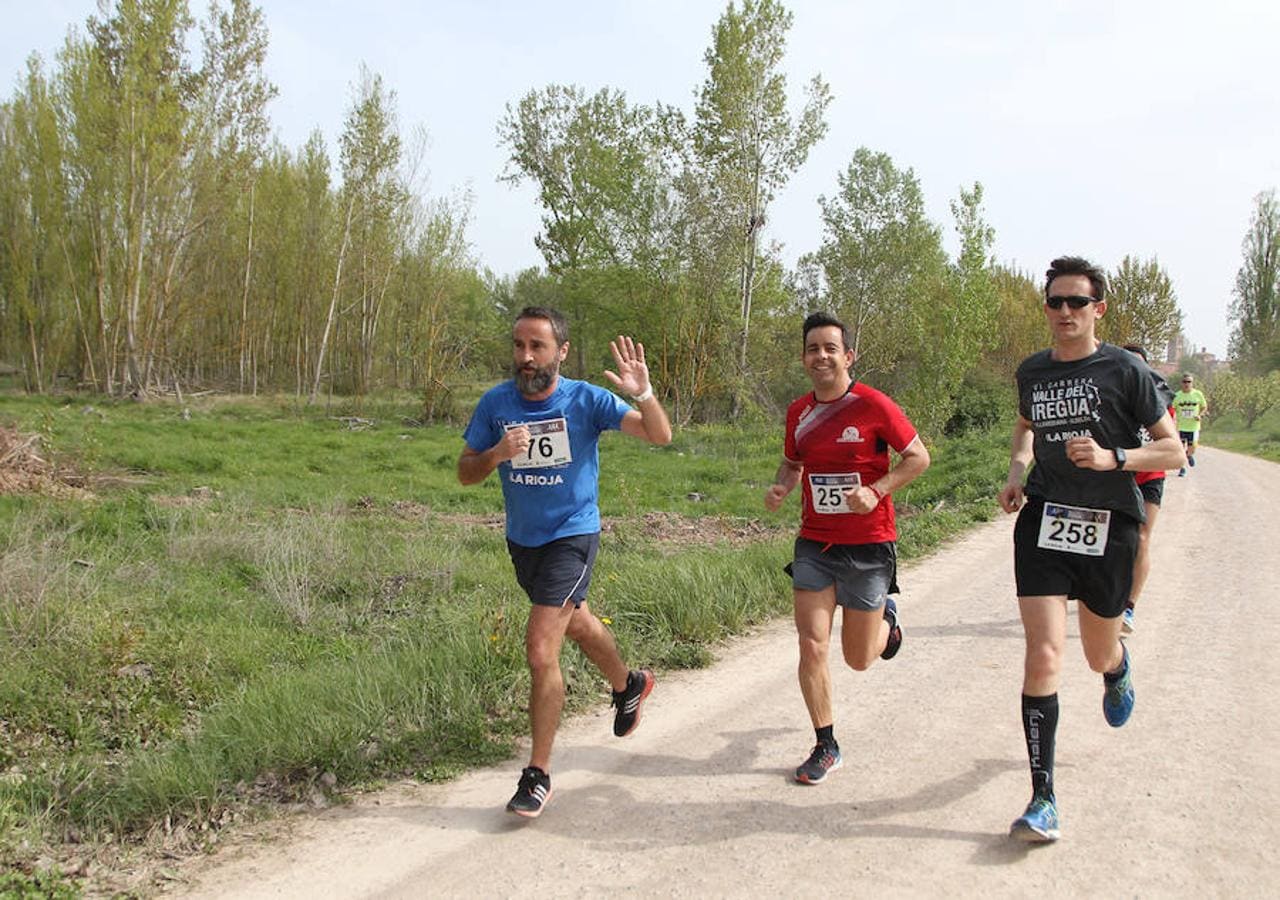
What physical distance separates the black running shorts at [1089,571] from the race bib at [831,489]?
2.50ft

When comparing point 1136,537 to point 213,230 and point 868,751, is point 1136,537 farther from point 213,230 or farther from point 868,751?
point 213,230

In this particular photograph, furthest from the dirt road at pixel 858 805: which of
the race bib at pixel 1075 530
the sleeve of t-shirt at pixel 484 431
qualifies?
the sleeve of t-shirt at pixel 484 431

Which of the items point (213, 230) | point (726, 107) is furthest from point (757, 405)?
point (213, 230)

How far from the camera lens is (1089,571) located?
12.5ft

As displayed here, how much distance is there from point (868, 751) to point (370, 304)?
120 feet

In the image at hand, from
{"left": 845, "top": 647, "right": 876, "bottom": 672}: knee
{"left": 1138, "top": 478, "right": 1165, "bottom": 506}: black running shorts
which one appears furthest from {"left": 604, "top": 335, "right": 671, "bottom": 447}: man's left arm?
{"left": 1138, "top": 478, "right": 1165, "bottom": 506}: black running shorts

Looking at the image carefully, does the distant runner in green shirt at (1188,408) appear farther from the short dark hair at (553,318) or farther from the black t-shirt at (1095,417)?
the short dark hair at (553,318)

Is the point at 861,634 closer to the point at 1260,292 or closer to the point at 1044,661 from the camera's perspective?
the point at 1044,661

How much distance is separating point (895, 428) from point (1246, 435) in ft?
140

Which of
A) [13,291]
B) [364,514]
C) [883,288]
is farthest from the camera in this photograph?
[883,288]

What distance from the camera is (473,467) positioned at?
414 centimetres

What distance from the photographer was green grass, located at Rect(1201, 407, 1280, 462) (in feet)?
95.3

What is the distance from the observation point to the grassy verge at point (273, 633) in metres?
3.96

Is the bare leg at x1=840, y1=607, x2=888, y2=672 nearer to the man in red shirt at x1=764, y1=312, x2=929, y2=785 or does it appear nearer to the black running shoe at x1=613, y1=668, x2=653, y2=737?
the man in red shirt at x1=764, y1=312, x2=929, y2=785
